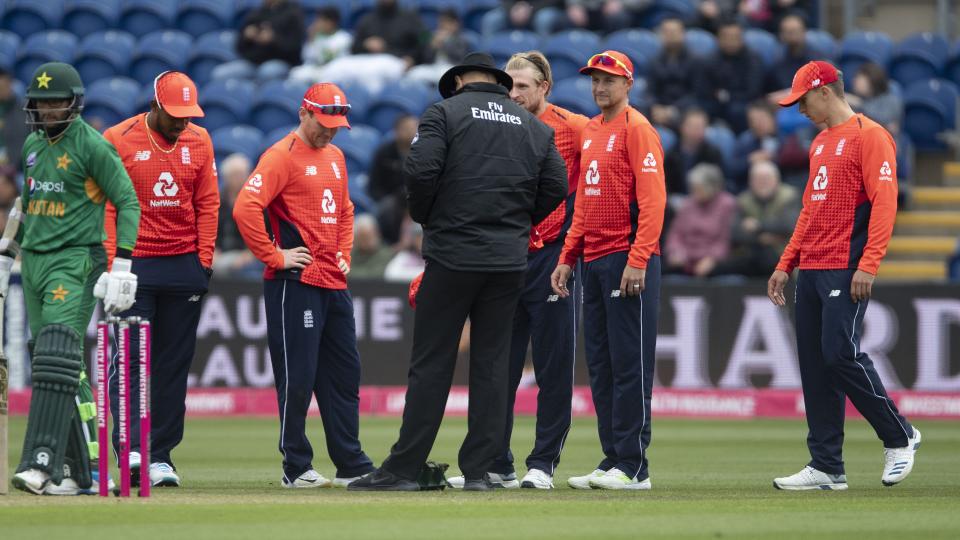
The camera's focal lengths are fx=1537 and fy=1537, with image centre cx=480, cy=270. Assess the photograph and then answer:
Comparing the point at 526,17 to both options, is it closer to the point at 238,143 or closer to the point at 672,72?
the point at 672,72

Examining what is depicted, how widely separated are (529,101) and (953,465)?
423 centimetres

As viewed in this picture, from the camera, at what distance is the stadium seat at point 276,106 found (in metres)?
20.5

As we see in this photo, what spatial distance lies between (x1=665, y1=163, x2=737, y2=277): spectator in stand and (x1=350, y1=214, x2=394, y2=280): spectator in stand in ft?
10.6

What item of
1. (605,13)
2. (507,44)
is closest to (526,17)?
(507,44)

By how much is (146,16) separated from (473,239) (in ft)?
52.8

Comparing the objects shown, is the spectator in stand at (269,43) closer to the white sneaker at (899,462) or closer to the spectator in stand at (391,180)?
the spectator in stand at (391,180)

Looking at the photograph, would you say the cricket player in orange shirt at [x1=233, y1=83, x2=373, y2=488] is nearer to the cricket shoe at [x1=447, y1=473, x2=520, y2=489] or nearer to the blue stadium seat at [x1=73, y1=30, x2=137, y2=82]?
the cricket shoe at [x1=447, y1=473, x2=520, y2=489]

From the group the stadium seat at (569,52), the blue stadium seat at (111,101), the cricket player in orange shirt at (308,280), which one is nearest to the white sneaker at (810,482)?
the cricket player in orange shirt at (308,280)

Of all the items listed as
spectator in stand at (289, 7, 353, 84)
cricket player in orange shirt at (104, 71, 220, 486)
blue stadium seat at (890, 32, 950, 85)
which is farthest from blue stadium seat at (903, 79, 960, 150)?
cricket player in orange shirt at (104, 71, 220, 486)

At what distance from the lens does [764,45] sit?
19.7 meters

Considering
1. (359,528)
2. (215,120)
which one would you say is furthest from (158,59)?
(359,528)

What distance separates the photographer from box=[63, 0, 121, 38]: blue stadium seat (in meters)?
23.3

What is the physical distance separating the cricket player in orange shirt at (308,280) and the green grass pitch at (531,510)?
1.65 ft

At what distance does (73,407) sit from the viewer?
8.16 m
